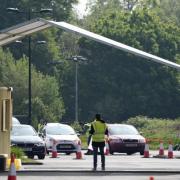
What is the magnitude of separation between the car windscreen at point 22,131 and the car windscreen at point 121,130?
6099mm

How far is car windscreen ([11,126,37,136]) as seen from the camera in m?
46.0

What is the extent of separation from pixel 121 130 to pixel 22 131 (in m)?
7.26

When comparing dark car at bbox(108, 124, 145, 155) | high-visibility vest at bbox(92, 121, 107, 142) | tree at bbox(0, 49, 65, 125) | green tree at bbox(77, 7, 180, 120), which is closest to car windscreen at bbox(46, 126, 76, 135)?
dark car at bbox(108, 124, 145, 155)

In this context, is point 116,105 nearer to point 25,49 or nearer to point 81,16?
point 25,49

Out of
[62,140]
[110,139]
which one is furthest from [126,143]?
[62,140]

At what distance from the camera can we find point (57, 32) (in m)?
128

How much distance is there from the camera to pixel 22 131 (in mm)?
46375

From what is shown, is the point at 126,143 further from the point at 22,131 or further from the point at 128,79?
the point at 128,79

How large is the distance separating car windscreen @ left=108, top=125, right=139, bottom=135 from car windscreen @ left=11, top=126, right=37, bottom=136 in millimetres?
6099

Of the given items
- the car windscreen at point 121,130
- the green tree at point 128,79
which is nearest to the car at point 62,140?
the car windscreen at point 121,130

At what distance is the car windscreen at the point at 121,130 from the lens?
170 ft

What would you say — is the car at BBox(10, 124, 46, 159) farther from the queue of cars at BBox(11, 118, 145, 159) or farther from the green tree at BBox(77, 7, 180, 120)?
the green tree at BBox(77, 7, 180, 120)

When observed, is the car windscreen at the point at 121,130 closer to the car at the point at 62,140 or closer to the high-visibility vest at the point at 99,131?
the car at the point at 62,140

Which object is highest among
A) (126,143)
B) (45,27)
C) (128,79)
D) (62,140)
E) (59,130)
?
(128,79)
